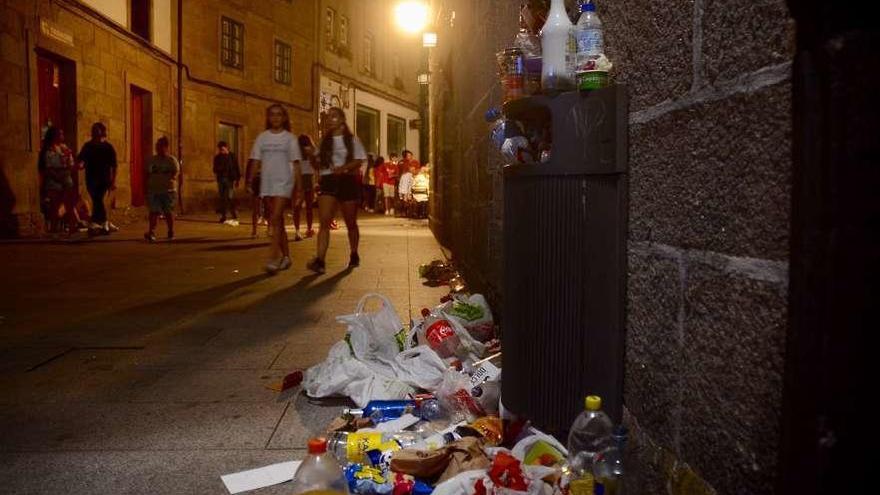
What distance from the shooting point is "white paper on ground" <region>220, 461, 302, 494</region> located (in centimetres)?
238

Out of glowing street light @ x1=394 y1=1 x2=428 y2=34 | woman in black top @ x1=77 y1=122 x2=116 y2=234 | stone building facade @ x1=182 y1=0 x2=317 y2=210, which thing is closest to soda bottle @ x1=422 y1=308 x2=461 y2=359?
woman in black top @ x1=77 y1=122 x2=116 y2=234

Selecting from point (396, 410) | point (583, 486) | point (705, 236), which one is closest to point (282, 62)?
point (396, 410)

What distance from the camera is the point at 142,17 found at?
17.4 meters

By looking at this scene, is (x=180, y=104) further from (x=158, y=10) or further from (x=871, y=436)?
(x=871, y=436)

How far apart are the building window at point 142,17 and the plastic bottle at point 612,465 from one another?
1807 cm

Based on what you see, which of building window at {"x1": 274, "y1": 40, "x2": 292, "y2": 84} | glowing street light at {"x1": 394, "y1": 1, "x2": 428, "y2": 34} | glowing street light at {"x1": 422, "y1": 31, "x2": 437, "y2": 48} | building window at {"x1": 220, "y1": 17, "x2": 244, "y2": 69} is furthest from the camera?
building window at {"x1": 274, "y1": 40, "x2": 292, "y2": 84}

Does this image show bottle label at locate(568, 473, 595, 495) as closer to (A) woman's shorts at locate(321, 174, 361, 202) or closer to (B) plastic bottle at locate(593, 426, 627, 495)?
(B) plastic bottle at locate(593, 426, 627, 495)

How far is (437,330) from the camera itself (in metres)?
3.71

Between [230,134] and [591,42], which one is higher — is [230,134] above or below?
above

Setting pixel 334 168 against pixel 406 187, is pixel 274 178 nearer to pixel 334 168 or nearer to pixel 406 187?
pixel 334 168

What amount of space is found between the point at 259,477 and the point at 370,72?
30548mm

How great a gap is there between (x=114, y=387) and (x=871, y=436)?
134 inches

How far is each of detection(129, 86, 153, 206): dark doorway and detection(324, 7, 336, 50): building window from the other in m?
11.4

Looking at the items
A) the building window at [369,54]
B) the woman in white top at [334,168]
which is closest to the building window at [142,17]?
the woman in white top at [334,168]
